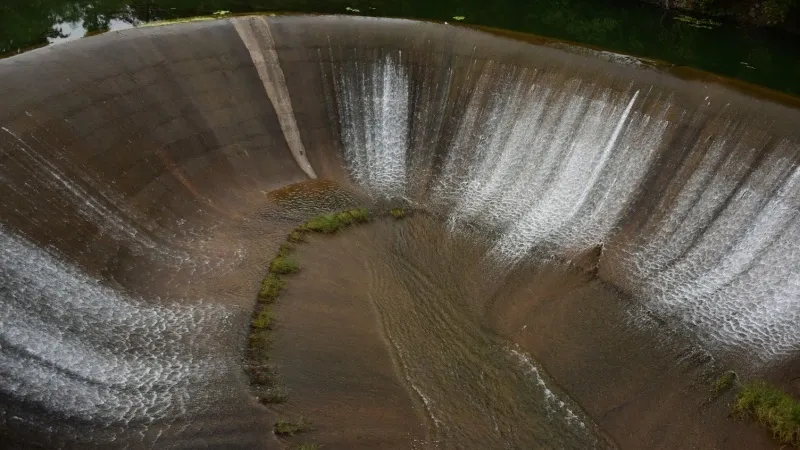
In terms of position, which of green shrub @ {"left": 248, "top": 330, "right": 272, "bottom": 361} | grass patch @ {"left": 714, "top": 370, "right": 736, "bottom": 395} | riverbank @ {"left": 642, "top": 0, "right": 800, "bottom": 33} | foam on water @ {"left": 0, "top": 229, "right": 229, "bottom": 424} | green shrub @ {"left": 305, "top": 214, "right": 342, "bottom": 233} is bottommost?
green shrub @ {"left": 248, "top": 330, "right": 272, "bottom": 361}

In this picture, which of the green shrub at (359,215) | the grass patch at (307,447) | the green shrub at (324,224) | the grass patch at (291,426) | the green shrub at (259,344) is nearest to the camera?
the grass patch at (307,447)

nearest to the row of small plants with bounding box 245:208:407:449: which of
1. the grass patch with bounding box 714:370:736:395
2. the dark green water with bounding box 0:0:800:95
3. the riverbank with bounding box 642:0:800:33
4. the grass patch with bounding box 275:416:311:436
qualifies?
the grass patch with bounding box 275:416:311:436

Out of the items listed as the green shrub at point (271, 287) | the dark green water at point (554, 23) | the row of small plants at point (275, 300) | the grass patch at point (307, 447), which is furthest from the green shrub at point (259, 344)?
the dark green water at point (554, 23)

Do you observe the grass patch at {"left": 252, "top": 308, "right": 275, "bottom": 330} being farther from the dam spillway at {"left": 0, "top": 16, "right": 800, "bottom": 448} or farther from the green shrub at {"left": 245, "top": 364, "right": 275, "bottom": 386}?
the green shrub at {"left": 245, "top": 364, "right": 275, "bottom": 386}

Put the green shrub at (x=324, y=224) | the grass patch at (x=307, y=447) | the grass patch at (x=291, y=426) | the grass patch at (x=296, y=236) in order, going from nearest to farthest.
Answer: the grass patch at (x=307, y=447) < the grass patch at (x=291, y=426) < the grass patch at (x=296, y=236) < the green shrub at (x=324, y=224)

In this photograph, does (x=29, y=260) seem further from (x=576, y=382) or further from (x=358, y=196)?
(x=576, y=382)

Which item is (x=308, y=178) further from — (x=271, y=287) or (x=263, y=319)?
(x=263, y=319)

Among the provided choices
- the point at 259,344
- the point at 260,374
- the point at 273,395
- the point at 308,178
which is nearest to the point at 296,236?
the point at 308,178

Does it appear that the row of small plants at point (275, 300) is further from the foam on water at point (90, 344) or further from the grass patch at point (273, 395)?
the foam on water at point (90, 344)
